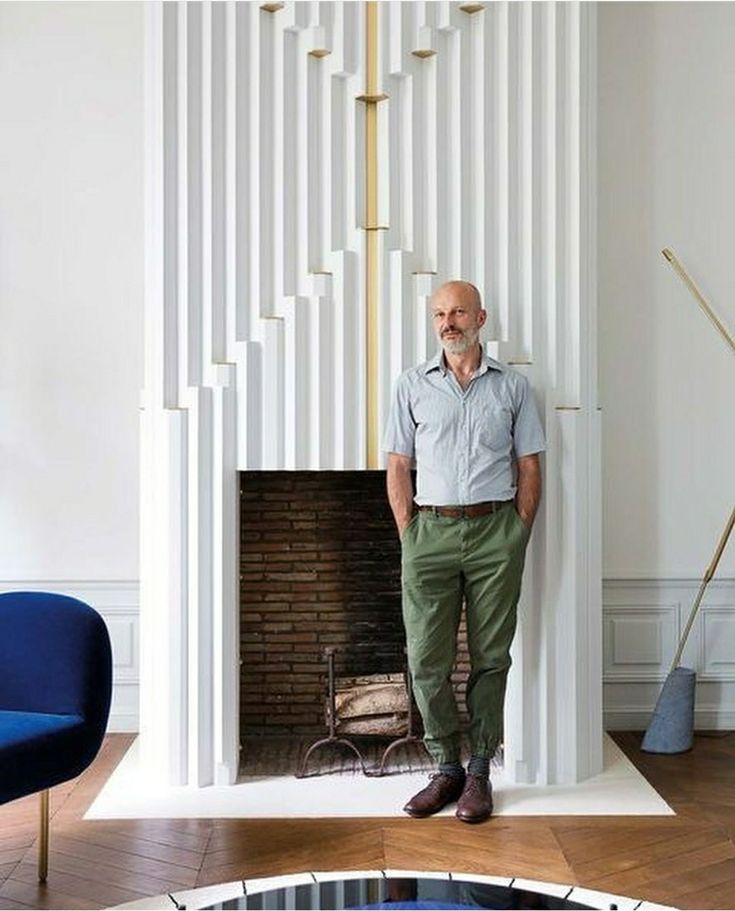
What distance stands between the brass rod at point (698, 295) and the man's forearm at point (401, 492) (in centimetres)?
156

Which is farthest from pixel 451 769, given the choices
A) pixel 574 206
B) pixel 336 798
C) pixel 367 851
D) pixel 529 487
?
pixel 574 206

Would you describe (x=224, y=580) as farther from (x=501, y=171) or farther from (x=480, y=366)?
(x=501, y=171)

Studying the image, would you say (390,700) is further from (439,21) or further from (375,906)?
(439,21)

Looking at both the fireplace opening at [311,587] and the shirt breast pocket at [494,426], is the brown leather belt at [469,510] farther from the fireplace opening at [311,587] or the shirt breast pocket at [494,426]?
the fireplace opening at [311,587]

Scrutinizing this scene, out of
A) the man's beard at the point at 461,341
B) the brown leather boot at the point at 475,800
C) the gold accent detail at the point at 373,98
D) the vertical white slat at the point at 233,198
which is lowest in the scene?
the brown leather boot at the point at 475,800

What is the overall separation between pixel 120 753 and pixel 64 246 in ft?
6.70

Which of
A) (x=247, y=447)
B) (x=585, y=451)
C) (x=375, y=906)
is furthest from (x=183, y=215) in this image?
(x=375, y=906)

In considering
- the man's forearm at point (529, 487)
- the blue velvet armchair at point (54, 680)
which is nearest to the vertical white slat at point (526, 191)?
the man's forearm at point (529, 487)

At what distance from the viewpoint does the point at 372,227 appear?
14.4ft

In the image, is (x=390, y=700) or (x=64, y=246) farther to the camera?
(x=64, y=246)

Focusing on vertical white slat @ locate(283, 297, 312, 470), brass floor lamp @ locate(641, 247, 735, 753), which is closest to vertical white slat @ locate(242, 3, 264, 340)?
vertical white slat @ locate(283, 297, 312, 470)

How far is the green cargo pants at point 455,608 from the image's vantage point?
163 inches

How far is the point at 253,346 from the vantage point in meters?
4.34

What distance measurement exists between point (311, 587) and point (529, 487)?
1.18 metres
